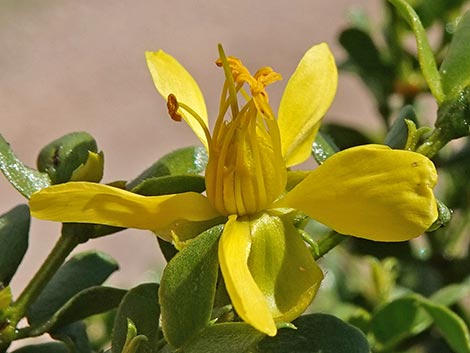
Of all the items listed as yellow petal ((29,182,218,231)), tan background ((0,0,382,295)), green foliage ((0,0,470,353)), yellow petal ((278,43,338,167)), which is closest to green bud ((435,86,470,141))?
green foliage ((0,0,470,353))

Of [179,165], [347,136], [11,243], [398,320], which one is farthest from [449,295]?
[11,243]

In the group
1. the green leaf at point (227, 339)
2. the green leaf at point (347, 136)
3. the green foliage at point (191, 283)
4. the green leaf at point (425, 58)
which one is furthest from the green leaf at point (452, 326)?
the green leaf at point (347, 136)

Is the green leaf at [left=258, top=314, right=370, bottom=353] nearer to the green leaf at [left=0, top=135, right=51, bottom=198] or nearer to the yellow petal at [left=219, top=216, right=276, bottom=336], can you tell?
the yellow petal at [left=219, top=216, right=276, bottom=336]

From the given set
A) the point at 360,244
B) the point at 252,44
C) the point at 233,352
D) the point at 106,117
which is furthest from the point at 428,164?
the point at 252,44

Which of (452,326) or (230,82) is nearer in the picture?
(230,82)

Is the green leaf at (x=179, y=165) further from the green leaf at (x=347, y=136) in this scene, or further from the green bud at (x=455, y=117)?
the green leaf at (x=347, y=136)

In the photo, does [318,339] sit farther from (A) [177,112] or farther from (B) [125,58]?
(B) [125,58]

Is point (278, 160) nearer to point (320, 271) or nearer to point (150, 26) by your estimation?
point (320, 271)
